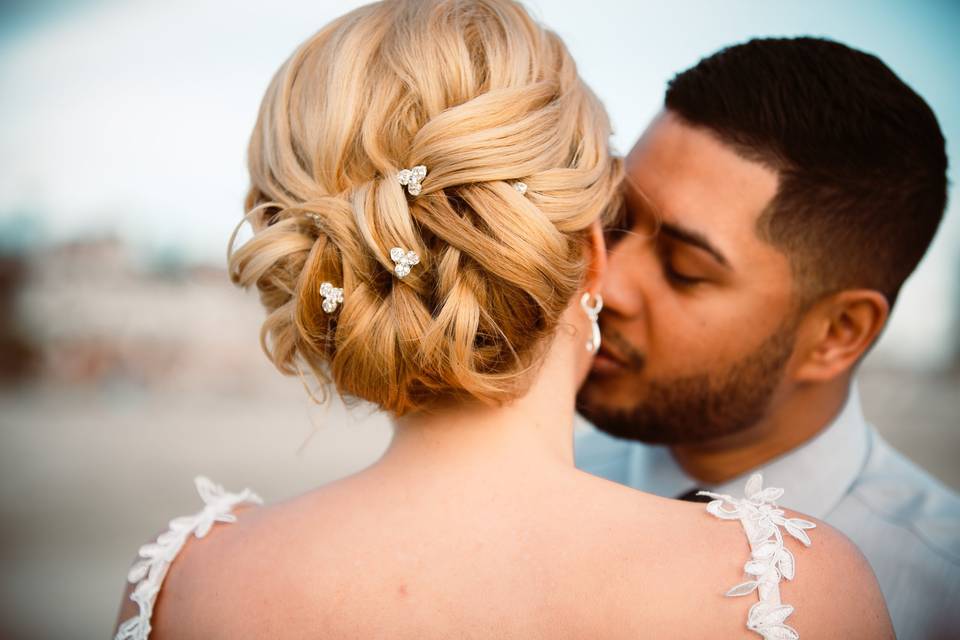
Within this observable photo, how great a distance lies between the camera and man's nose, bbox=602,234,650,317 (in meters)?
2.67

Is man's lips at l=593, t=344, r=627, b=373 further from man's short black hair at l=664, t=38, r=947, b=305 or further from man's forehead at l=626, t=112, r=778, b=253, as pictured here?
man's short black hair at l=664, t=38, r=947, b=305

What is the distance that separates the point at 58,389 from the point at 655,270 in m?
15.9

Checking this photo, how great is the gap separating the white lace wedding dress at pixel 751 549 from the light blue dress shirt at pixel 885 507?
1.14m

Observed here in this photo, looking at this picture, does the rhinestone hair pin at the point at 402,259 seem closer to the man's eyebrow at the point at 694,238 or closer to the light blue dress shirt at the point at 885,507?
the man's eyebrow at the point at 694,238

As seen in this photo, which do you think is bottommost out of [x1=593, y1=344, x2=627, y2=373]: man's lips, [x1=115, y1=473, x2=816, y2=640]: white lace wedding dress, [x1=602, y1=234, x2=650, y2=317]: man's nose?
[x1=593, y1=344, x2=627, y2=373]: man's lips

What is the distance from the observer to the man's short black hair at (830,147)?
262cm

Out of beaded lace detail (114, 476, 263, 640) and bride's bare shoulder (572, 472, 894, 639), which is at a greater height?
bride's bare shoulder (572, 472, 894, 639)

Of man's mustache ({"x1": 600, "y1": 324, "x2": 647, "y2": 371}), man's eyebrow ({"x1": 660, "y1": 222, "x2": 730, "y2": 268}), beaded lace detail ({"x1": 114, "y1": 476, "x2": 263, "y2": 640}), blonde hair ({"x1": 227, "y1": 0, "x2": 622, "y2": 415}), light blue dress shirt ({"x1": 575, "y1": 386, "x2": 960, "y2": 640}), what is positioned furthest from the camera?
man's mustache ({"x1": 600, "y1": 324, "x2": 647, "y2": 371})

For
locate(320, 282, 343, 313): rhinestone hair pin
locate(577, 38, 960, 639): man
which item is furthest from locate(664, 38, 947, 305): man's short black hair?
locate(320, 282, 343, 313): rhinestone hair pin

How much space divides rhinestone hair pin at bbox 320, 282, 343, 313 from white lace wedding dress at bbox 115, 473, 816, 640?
68 cm

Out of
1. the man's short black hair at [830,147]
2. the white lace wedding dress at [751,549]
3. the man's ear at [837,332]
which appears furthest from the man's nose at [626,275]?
the white lace wedding dress at [751,549]

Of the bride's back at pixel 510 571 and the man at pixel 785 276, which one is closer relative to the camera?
the bride's back at pixel 510 571

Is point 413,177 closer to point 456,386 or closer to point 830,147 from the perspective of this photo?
point 456,386

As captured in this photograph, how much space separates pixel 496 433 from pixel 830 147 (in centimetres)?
172
